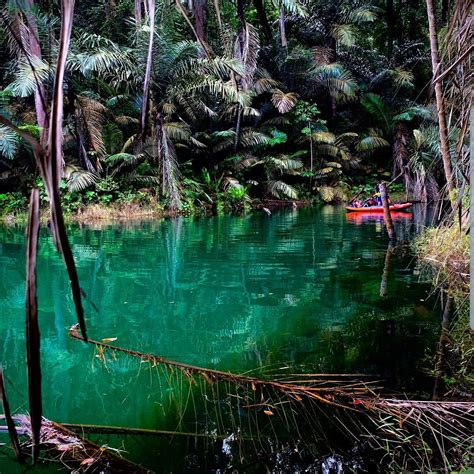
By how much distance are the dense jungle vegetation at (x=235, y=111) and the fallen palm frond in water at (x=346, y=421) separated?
36.3 ft

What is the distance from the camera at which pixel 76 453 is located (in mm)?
1862

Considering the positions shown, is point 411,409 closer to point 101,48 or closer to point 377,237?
point 377,237

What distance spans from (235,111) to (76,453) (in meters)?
16.7

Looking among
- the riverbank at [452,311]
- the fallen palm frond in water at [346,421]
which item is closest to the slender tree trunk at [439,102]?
the riverbank at [452,311]

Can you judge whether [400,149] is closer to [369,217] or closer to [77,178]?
[369,217]

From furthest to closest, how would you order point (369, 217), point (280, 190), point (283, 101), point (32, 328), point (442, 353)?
point (280, 190), point (283, 101), point (369, 217), point (442, 353), point (32, 328)

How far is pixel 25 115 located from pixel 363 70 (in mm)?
14056

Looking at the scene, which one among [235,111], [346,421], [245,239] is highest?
[235,111]

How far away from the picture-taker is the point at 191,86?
14.9m

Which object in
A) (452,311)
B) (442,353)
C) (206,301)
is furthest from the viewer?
(206,301)

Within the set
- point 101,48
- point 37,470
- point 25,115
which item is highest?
point 101,48

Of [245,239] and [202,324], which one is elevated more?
[245,239]

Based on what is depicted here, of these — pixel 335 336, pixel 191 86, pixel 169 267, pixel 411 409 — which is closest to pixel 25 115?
pixel 191 86

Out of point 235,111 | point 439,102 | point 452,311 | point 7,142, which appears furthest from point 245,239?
point 235,111
